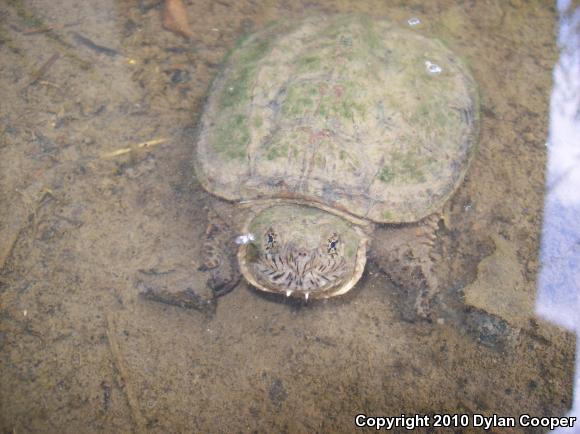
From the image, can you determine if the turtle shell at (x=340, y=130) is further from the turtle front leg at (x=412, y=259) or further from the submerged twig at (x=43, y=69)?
the submerged twig at (x=43, y=69)

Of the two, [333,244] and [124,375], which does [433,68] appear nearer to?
[333,244]

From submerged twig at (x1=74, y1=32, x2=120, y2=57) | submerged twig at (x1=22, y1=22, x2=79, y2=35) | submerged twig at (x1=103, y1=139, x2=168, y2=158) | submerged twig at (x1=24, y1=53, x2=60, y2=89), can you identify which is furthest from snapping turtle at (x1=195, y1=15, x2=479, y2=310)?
submerged twig at (x1=22, y1=22, x2=79, y2=35)

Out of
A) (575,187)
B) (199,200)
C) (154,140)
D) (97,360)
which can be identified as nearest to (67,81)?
(154,140)

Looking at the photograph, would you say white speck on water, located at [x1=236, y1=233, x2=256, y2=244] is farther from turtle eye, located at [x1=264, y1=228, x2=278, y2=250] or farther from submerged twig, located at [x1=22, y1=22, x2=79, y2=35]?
submerged twig, located at [x1=22, y1=22, x2=79, y2=35]

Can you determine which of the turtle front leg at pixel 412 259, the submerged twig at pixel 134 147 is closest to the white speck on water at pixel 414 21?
the turtle front leg at pixel 412 259

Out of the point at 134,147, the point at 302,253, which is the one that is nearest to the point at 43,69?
the point at 134,147

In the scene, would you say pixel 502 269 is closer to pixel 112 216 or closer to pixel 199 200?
pixel 199 200
